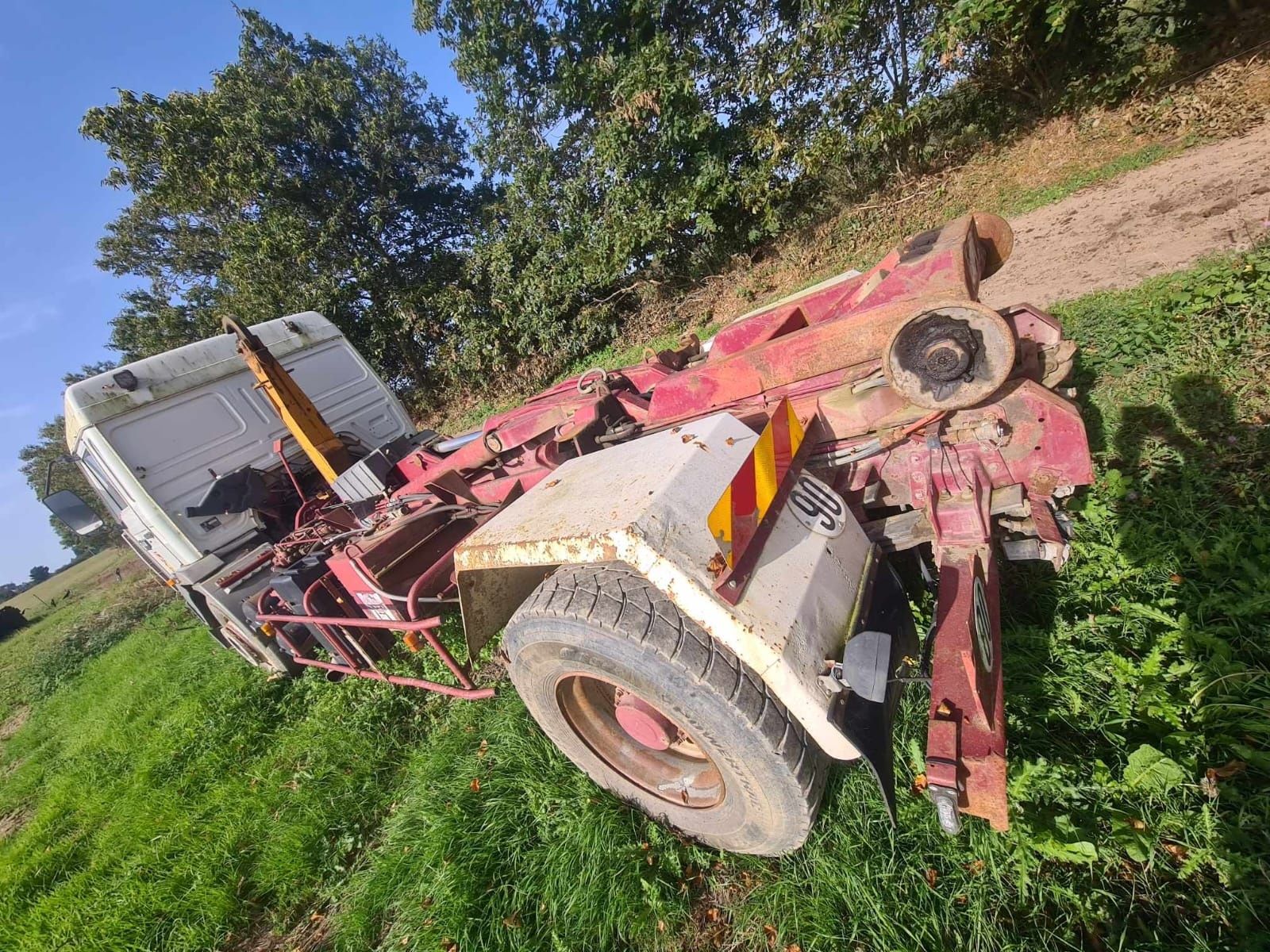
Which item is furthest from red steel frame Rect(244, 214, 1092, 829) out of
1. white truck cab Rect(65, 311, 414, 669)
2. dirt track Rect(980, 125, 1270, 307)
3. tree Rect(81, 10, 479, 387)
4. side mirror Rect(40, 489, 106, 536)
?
tree Rect(81, 10, 479, 387)

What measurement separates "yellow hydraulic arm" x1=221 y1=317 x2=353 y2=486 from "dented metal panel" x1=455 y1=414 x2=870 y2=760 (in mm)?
2777

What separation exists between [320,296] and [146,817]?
11.4m

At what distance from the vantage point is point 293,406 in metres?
3.87

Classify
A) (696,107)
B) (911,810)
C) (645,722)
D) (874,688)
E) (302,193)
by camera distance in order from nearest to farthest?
(874,688), (911,810), (645,722), (696,107), (302,193)

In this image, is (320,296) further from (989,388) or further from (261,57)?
(989,388)

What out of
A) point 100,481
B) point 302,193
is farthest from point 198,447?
point 302,193

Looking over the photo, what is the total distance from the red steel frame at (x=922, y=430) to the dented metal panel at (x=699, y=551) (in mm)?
272

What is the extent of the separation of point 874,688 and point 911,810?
0.80m

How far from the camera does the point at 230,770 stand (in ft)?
11.3

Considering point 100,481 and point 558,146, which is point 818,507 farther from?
point 558,146

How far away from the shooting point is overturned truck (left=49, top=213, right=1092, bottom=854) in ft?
4.51

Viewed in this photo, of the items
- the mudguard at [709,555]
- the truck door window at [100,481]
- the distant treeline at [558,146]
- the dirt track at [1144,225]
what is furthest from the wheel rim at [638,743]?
the distant treeline at [558,146]

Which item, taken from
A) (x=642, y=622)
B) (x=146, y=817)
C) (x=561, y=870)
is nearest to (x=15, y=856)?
(x=146, y=817)

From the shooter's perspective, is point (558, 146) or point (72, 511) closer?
point (72, 511)
